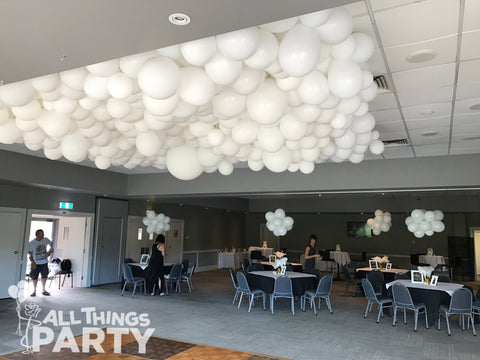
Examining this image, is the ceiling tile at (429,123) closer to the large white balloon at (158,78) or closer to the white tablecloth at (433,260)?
the large white balloon at (158,78)

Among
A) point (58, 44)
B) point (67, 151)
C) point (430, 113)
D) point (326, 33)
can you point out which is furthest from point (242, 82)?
point (430, 113)

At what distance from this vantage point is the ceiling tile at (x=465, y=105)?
4.77 meters

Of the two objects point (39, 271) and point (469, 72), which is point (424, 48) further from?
point (39, 271)

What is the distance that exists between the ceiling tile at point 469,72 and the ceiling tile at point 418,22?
0.73 metres

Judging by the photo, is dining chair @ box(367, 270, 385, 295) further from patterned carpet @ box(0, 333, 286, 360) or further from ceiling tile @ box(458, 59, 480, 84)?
ceiling tile @ box(458, 59, 480, 84)

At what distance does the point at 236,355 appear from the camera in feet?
17.2

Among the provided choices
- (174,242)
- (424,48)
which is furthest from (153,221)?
(424,48)

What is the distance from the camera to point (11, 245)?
958 cm

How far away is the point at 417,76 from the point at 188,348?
476 cm

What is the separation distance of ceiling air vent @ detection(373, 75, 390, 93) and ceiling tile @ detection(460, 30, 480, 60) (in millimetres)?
810

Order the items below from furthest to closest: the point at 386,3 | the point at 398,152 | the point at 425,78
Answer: the point at 398,152 → the point at 425,78 → the point at 386,3

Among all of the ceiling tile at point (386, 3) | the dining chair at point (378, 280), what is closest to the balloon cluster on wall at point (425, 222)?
the dining chair at point (378, 280)

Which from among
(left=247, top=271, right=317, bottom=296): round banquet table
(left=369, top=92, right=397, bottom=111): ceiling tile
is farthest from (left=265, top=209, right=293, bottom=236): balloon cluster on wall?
(left=369, top=92, right=397, bottom=111): ceiling tile

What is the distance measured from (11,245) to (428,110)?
32.7 ft
